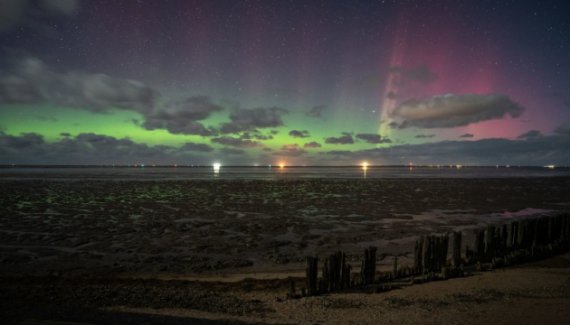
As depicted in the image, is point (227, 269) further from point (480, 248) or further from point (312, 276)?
point (480, 248)

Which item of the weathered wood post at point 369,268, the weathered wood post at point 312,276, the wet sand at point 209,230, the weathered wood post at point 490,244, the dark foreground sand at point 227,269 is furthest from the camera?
the weathered wood post at point 490,244

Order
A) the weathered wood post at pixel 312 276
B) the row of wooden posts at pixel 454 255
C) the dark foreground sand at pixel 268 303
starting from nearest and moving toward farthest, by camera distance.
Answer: the dark foreground sand at pixel 268 303 → the weathered wood post at pixel 312 276 → the row of wooden posts at pixel 454 255

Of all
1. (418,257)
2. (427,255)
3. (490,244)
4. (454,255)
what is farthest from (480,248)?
(418,257)

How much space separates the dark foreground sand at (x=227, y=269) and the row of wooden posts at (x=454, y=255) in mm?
571

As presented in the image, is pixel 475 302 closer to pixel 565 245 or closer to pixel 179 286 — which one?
pixel 179 286

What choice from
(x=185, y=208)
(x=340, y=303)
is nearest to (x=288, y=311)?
(x=340, y=303)

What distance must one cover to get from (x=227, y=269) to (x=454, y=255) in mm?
8621

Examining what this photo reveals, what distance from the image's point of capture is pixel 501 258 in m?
14.0

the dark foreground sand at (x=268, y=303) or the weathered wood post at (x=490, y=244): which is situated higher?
the weathered wood post at (x=490, y=244)

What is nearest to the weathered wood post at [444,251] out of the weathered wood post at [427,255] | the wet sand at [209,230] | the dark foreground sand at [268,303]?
the weathered wood post at [427,255]

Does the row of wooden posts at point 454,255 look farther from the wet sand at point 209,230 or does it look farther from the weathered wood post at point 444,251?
the wet sand at point 209,230

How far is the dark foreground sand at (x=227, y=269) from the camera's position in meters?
8.81

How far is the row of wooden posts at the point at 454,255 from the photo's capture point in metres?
10.7

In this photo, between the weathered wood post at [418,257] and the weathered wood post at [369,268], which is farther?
the weathered wood post at [418,257]
